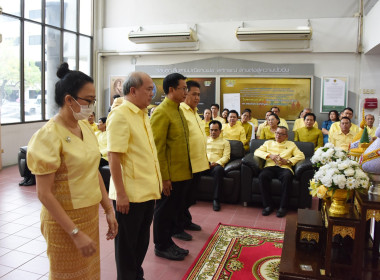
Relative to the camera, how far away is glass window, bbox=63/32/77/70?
8.79 meters

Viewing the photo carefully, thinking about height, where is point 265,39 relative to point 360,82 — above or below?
above

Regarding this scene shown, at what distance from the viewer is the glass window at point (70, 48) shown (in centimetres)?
879

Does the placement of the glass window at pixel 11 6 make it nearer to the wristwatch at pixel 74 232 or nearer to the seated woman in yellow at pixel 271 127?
the seated woman in yellow at pixel 271 127

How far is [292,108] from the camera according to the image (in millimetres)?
8320

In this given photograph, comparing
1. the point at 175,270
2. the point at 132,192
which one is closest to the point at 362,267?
the point at 175,270

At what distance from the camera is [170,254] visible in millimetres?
3168

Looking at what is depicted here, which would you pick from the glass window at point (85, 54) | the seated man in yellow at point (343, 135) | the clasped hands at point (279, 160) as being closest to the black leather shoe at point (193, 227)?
the clasped hands at point (279, 160)

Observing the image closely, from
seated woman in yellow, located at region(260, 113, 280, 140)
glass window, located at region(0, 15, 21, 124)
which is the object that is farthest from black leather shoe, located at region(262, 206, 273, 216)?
glass window, located at region(0, 15, 21, 124)

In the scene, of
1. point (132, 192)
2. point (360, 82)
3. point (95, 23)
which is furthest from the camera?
point (95, 23)

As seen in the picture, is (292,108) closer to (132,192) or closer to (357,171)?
(357,171)

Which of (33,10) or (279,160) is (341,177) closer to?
(279,160)

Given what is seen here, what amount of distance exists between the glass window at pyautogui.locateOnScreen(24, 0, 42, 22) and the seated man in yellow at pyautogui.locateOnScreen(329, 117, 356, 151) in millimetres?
6593

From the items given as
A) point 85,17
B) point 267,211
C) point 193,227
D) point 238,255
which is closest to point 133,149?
point 238,255

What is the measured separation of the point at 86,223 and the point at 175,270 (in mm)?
1477
